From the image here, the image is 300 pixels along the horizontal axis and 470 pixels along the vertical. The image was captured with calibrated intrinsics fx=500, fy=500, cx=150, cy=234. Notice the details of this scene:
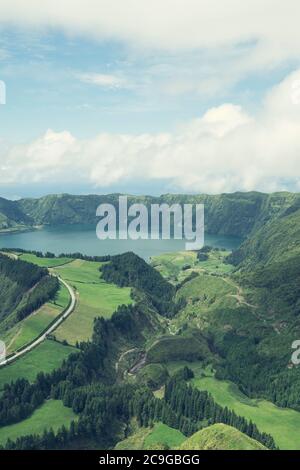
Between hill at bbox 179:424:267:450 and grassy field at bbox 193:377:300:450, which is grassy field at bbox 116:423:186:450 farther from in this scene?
grassy field at bbox 193:377:300:450

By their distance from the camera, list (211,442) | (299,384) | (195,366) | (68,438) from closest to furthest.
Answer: (211,442) < (68,438) < (299,384) < (195,366)

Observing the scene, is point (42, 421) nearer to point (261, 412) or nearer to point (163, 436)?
point (163, 436)

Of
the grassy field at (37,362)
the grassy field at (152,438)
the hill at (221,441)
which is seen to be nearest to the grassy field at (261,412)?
the grassy field at (152,438)

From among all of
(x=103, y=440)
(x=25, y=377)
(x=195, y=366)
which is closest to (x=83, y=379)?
(x=25, y=377)

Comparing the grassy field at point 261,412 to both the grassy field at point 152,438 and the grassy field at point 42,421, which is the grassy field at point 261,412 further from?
the grassy field at point 42,421

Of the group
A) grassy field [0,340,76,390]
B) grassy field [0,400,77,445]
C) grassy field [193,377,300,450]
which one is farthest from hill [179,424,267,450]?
grassy field [0,340,76,390]
